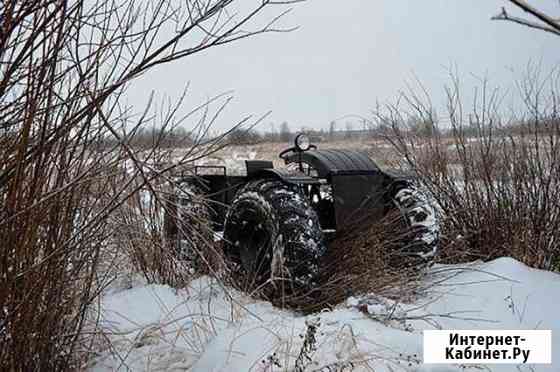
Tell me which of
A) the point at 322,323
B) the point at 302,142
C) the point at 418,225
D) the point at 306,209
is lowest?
the point at 322,323

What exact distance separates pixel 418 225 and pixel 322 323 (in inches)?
56.8

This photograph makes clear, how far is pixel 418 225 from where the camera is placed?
4137 mm

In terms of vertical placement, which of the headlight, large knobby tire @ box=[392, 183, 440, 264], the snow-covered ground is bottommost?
the snow-covered ground

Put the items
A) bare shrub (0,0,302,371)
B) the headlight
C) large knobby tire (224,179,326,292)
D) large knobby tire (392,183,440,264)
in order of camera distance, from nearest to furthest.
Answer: bare shrub (0,0,302,371) < large knobby tire (224,179,326,292) < large knobby tire (392,183,440,264) < the headlight

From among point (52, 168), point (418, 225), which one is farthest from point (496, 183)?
point (52, 168)

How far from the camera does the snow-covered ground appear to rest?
2.62m

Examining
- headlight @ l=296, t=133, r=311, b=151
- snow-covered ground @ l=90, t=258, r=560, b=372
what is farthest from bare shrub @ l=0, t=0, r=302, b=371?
headlight @ l=296, t=133, r=311, b=151

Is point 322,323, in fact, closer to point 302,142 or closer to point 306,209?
point 306,209

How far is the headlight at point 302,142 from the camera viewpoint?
441 centimetres

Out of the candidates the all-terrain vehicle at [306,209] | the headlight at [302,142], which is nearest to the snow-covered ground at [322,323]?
the all-terrain vehicle at [306,209]

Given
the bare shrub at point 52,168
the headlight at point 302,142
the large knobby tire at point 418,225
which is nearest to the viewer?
the bare shrub at point 52,168

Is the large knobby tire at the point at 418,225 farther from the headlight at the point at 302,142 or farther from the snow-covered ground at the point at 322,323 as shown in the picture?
the headlight at the point at 302,142

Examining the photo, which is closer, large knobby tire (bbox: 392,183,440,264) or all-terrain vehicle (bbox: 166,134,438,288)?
all-terrain vehicle (bbox: 166,134,438,288)

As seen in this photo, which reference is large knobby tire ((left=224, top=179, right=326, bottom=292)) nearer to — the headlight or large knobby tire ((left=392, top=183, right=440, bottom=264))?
the headlight
